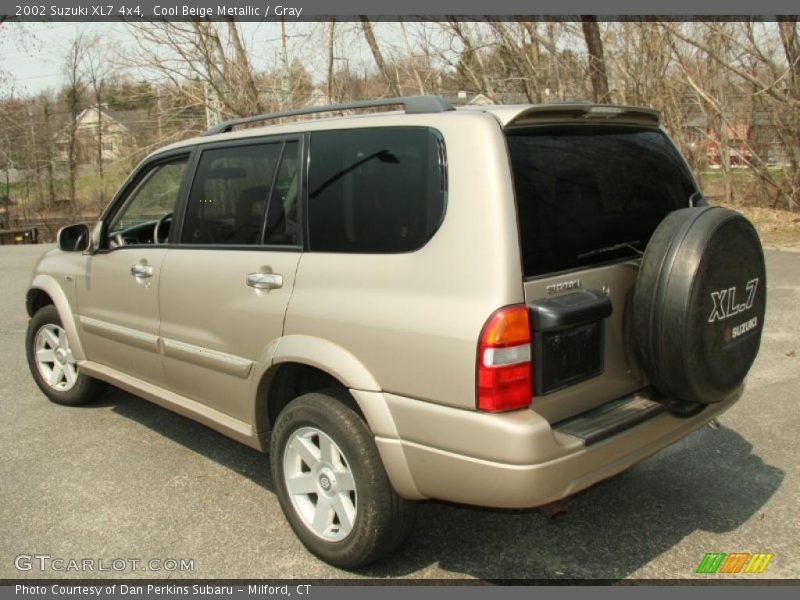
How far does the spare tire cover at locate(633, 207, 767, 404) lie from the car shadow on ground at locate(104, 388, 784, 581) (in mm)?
771

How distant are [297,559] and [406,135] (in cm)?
193

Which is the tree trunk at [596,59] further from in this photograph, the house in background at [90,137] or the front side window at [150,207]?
the house in background at [90,137]

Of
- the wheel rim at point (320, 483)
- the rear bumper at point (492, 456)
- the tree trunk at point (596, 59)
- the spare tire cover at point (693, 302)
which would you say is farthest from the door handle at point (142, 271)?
the tree trunk at point (596, 59)

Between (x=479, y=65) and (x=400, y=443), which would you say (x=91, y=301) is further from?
(x=479, y=65)

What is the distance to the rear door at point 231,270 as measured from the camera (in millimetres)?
3264

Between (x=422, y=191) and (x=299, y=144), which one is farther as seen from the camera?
(x=299, y=144)

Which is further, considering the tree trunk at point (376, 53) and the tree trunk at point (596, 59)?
the tree trunk at point (376, 53)

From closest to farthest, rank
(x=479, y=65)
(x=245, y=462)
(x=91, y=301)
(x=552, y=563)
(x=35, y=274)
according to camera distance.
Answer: (x=552, y=563)
(x=245, y=462)
(x=91, y=301)
(x=35, y=274)
(x=479, y=65)

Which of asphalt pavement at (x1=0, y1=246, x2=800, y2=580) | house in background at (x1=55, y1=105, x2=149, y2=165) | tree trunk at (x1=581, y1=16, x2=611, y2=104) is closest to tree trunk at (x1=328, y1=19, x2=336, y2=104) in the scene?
tree trunk at (x1=581, y1=16, x2=611, y2=104)

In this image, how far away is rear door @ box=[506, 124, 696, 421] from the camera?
8.58 ft

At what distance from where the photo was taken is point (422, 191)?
277 cm

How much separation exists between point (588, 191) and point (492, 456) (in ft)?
3.89

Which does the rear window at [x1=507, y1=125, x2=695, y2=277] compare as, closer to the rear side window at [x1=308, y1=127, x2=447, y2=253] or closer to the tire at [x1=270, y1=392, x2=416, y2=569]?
the rear side window at [x1=308, y1=127, x2=447, y2=253]

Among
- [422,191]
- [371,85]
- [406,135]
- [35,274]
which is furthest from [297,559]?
[371,85]
